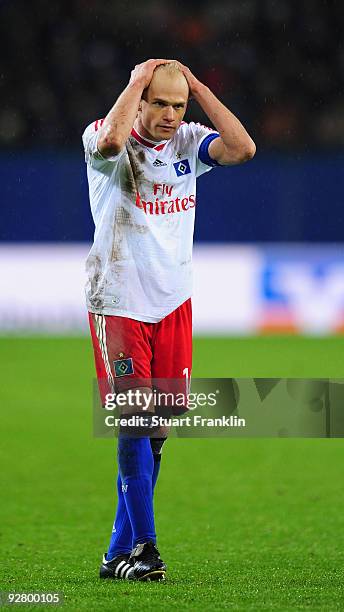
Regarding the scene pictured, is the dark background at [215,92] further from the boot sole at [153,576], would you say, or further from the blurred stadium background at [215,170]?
the boot sole at [153,576]

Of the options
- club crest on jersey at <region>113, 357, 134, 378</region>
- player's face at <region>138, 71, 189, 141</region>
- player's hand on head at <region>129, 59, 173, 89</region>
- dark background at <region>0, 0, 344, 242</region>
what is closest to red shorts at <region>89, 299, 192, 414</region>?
club crest on jersey at <region>113, 357, 134, 378</region>

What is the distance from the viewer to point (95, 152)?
4.71 meters

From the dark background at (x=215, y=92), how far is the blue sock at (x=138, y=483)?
11966mm

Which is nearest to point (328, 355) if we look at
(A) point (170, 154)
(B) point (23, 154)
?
(B) point (23, 154)

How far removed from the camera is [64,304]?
52.5 feet

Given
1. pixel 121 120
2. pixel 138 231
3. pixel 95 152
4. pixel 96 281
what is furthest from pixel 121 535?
pixel 121 120

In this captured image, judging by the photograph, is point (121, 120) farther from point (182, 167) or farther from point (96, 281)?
point (96, 281)

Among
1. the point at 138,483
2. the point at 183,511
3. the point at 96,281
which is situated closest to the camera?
the point at 138,483

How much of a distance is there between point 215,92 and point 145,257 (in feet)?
47.6

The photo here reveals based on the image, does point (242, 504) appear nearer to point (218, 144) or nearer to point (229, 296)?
point (218, 144)

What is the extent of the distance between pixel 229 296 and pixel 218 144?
1110cm

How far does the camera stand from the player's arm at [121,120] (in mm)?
4562

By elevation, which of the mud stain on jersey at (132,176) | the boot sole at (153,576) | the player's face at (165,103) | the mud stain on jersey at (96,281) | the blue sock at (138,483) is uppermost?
the player's face at (165,103)

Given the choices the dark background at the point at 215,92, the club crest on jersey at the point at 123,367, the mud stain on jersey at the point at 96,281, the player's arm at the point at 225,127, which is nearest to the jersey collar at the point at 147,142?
the player's arm at the point at 225,127
